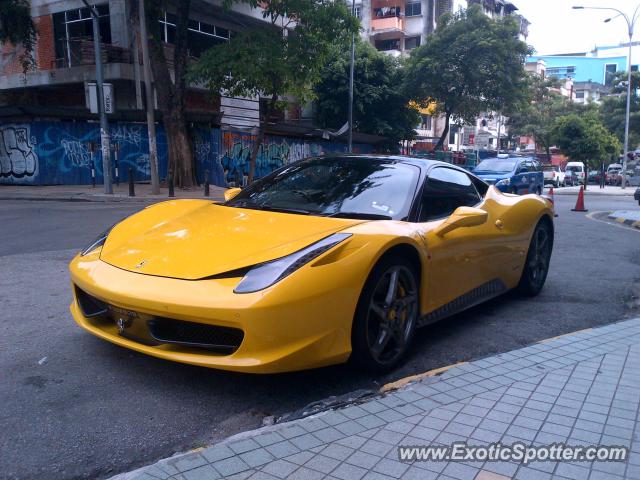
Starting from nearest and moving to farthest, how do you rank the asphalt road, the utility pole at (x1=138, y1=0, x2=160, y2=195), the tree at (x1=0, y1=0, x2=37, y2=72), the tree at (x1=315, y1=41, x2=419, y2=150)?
the asphalt road
the utility pole at (x1=138, y1=0, x2=160, y2=195)
the tree at (x1=0, y1=0, x2=37, y2=72)
the tree at (x1=315, y1=41, x2=419, y2=150)

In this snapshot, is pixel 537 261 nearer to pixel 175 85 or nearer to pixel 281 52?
pixel 281 52

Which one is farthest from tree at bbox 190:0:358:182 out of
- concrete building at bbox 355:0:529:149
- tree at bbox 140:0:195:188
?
concrete building at bbox 355:0:529:149

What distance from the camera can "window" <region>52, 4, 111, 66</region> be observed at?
831 inches

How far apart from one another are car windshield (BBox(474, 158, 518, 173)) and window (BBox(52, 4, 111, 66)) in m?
14.9

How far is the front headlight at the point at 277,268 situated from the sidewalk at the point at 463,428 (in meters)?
0.68

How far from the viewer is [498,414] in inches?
107

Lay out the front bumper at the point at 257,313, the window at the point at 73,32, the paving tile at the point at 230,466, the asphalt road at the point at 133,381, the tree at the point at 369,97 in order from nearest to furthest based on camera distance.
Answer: the paving tile at the point at 230,466, the asphalt road at the point at 133,381, the front bumper at the point at 257,313, the window at the point at 73,32, the tree at the point at 369,97

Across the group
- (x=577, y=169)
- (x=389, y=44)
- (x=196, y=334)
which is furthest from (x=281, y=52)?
(x=577, y=169)

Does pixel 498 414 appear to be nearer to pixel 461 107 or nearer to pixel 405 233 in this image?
pixel 405 233

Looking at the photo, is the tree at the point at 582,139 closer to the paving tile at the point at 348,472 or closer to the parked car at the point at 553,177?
the parked car at the point at 553,177

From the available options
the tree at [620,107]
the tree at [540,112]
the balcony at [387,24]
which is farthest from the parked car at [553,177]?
the balcony at [387,24]

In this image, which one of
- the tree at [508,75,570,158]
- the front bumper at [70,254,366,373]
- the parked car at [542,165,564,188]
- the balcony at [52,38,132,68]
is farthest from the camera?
the tree at [508,75,570,158]

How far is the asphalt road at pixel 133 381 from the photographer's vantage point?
7.93ft

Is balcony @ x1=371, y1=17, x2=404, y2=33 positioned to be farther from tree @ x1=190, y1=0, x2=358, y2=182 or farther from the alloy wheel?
the alloy wheel
